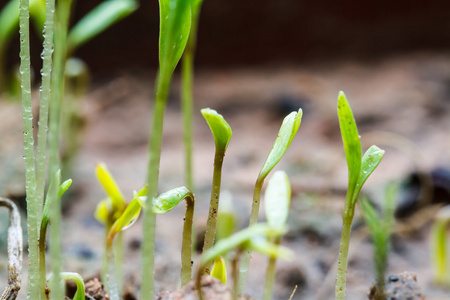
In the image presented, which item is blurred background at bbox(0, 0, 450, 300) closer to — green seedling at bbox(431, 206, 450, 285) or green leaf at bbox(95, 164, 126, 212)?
green seedling at bbox(431, 206, 450, 285)

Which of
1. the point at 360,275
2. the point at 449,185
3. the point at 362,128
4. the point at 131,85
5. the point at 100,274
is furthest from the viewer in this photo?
the point at 131,85

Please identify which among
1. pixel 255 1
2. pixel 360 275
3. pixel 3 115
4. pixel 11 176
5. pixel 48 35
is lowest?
pixel 360 275

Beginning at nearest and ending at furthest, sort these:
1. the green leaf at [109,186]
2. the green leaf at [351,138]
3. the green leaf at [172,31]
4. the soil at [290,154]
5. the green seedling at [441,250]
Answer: the green leaf at [172,31]
the green leaf at [351,138]
the green leaf at [109,186]
the green seedling at [441,250]
the soil at [290,154]

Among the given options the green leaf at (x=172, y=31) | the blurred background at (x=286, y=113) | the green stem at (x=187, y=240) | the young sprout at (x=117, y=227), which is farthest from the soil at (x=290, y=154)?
the green leaf at (x=172, y=31)

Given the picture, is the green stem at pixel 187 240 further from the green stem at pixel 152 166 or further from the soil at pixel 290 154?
the soil at pixel 290 154

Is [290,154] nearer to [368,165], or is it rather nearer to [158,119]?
[368,165]

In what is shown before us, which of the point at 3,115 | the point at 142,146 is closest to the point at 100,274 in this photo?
the point at 3,115

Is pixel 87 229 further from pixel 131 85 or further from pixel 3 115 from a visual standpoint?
pixel 131 85

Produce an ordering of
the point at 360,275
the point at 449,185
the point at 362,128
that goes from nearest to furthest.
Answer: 1. the point at 360,275
2. the point at 449,185
3. the point at 362,128
